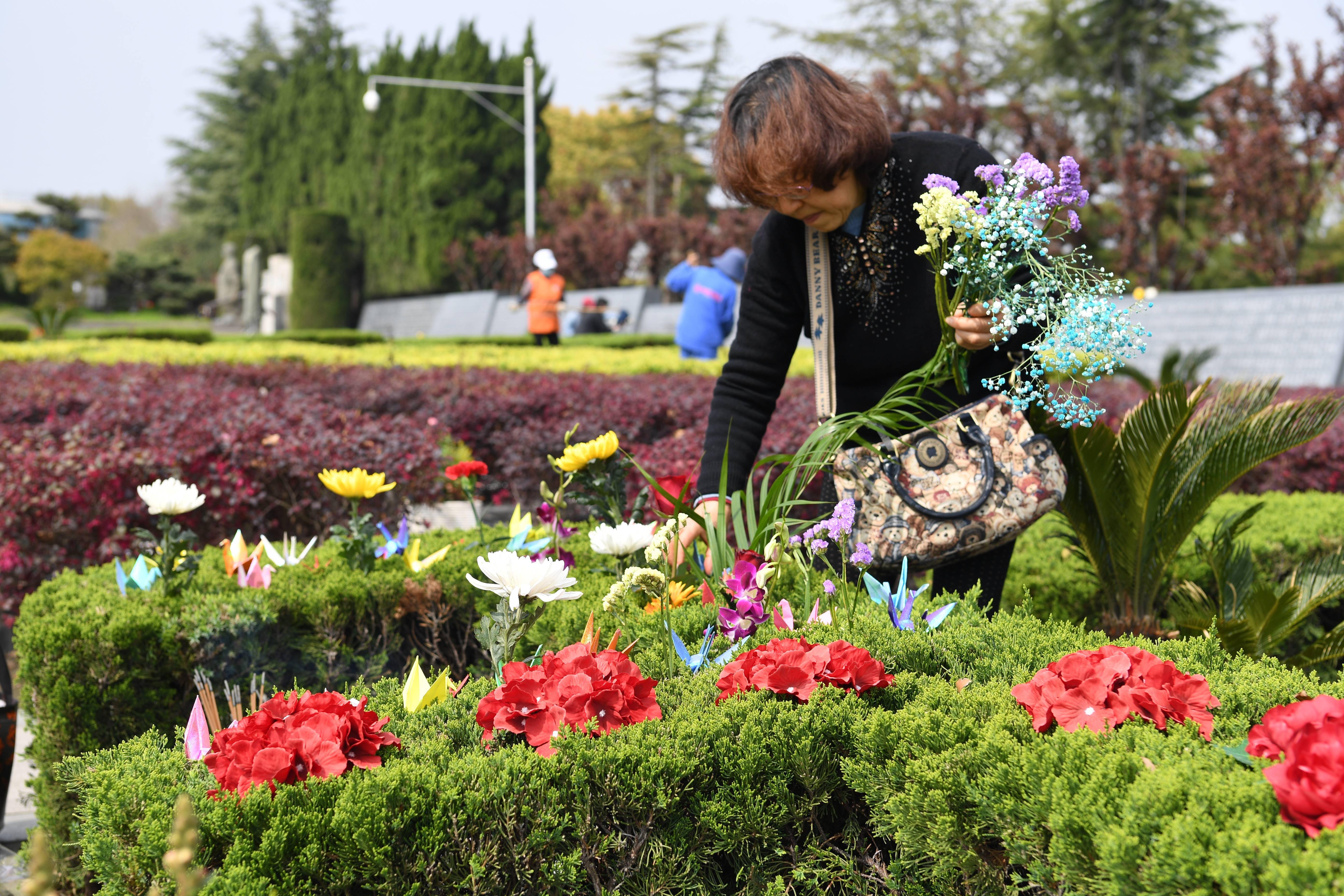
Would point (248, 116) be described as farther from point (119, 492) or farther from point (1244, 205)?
point (119, 492)

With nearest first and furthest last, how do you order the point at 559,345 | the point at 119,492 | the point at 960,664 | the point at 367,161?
the point at 960,664
the point at 119,492
the point at 559,345
the point at 367,161

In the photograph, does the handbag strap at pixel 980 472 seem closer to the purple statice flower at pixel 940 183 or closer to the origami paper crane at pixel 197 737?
the purple statice flower at pixel 940 183

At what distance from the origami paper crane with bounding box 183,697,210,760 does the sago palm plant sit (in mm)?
2422

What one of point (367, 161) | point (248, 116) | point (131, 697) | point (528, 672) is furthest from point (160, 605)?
point (248, 116)

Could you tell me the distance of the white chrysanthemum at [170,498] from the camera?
8.52 feet

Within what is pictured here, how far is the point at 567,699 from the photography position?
161 centimetres

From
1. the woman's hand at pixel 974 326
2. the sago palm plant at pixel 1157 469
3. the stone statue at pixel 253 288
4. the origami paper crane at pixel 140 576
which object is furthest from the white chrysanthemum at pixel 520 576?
the stone statue at pixel 253 288

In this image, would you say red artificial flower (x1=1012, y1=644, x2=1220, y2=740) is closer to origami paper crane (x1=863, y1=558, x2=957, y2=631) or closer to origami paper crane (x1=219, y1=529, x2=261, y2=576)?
origami paper crane (x1=863, y1=558, x2=957, y2=631)

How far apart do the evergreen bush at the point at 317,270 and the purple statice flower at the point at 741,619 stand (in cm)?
2784

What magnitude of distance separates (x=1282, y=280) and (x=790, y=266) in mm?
18079

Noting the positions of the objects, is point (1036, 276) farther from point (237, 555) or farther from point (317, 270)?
point (317, 270)

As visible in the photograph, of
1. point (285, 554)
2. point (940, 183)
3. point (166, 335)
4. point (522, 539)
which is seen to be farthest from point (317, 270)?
point (940, 183)

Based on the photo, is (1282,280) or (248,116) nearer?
(1282,280)

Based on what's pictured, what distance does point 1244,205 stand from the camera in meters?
17.6
